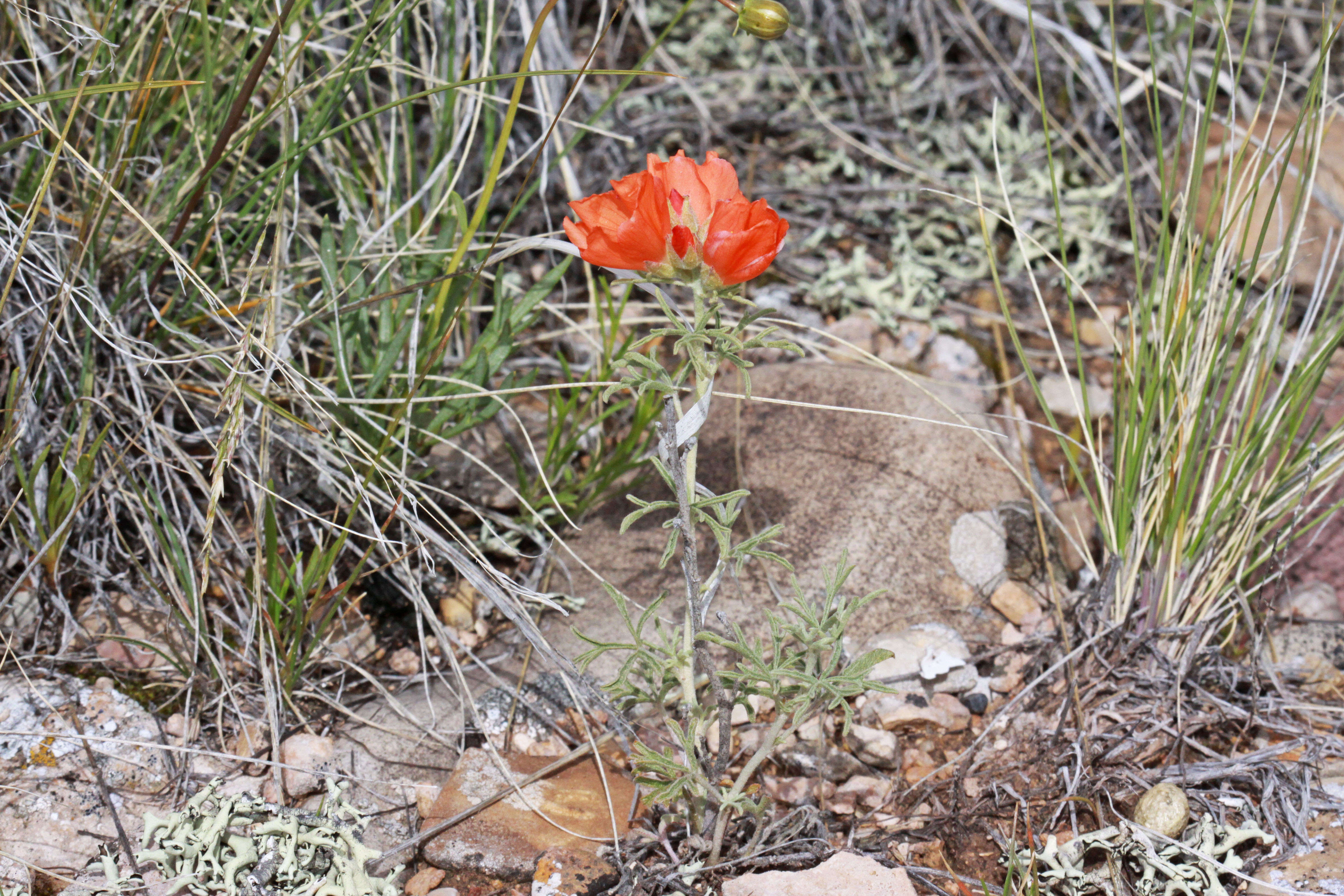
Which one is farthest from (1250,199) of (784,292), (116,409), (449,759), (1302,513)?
(116,409)

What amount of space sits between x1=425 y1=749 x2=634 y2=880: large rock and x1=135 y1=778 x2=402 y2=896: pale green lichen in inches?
4.7

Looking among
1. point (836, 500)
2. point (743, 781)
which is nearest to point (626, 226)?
point (743, 781)

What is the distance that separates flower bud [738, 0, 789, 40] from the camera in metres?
1.32

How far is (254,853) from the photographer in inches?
57.5

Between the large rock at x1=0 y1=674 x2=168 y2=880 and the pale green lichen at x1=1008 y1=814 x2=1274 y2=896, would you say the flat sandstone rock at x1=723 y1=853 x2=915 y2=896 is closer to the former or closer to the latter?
the pale green lichen at x1=1008 y1=814 x2=1274 y2=896

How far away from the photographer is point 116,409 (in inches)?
74.7

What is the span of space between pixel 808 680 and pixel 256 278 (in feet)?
4.81

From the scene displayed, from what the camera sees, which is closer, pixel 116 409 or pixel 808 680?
pixel 808 680

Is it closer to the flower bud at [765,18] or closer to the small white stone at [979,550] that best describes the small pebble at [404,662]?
the small white stone at [979,550]

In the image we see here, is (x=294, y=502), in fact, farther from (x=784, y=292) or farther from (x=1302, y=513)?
(x=1302, y=513)

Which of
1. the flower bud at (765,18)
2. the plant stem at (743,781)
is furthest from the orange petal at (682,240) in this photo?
the plant stem at (743,781)

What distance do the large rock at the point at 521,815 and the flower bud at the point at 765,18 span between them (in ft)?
3.76

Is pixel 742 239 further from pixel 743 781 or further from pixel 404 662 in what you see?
pixel 404 662

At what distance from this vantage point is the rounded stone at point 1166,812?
156 centimetres
